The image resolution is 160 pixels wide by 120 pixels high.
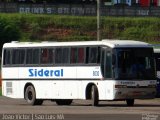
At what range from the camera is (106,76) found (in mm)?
35312

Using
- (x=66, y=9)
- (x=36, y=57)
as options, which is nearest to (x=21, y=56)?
(x=36, y=57)

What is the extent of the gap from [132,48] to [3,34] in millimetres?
44494

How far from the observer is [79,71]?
120 feet

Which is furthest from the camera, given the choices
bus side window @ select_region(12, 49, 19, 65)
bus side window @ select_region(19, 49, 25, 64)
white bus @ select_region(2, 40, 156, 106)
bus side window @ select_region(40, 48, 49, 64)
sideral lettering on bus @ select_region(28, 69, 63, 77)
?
bus side window @ select_region(12, 49, 19, 65)

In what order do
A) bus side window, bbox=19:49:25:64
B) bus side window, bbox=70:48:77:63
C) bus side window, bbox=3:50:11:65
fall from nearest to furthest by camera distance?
bus side window, bbox=70:48:77:63 < bus side window, bbox=19:49:25:64 < bus side window, bbox=3:50:11:65

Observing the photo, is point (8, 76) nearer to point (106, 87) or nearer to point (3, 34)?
point (106, 87)

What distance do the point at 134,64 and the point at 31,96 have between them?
588 cm

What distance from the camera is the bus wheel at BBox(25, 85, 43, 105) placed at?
38.5 meters

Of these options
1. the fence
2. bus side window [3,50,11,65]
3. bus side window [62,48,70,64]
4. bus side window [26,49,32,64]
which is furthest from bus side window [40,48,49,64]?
the fence

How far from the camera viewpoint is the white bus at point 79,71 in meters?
35.1

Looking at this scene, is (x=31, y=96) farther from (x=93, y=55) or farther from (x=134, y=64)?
(x=134, y=64)

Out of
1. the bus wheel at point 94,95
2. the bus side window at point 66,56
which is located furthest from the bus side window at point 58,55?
the bus wheel at point 94,95

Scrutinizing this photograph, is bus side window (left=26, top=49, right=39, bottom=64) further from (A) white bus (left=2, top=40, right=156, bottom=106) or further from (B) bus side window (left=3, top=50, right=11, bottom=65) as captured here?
(B) bus side window (left=3, top=50, right=11, bottom=65)

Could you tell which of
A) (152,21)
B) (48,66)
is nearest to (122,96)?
(48,66)
